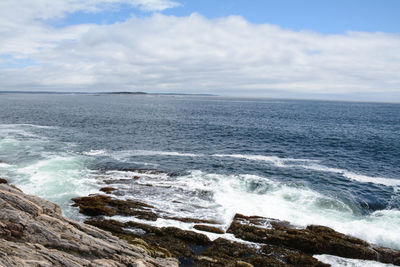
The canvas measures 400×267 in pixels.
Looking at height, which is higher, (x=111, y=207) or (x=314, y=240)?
(x=111, y=207)

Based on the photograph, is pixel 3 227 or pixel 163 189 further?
pixel 163 189

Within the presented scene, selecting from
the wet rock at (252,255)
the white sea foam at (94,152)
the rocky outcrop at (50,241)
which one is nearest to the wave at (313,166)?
the white sea foam at (94,152)

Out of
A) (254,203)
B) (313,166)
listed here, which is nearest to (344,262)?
(254,203)

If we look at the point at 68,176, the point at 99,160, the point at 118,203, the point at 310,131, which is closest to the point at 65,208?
the point at 118,203

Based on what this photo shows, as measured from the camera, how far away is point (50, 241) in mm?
14383

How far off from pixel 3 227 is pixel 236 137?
62594 mm

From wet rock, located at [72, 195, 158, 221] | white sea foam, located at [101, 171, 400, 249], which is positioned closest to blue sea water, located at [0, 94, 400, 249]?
white sea foam, located at [101, 171, 400, 249]

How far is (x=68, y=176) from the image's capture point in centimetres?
3841

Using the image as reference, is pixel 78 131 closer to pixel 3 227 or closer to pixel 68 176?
pixel 68 176

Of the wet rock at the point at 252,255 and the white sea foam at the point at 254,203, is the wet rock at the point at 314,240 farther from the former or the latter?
A: the white sea foam at the point at 254,203

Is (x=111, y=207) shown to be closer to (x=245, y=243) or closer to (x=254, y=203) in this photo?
(x=245, y=243)

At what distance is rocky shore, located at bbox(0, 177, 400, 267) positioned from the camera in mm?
14055

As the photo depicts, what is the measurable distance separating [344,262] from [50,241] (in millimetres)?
21275

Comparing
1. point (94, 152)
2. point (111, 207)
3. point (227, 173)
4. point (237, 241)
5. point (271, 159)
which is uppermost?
point (94, 152)
